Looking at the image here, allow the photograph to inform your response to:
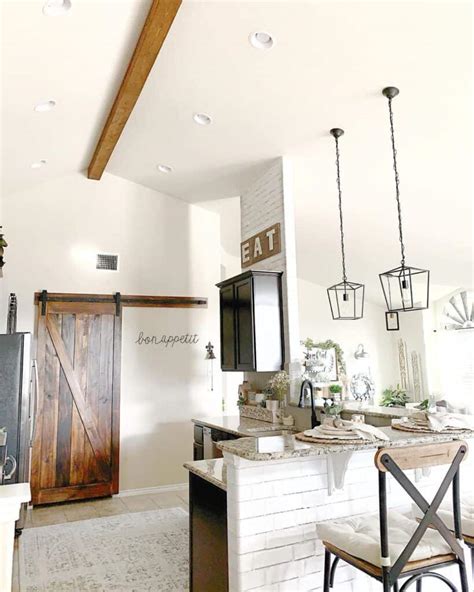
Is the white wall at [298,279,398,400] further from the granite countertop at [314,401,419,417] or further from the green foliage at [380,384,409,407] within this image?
the granite countertop at [314,401,419,417]

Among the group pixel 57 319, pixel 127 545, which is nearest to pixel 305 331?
pixel 57 319

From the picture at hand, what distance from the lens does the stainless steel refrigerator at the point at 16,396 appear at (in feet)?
12.3

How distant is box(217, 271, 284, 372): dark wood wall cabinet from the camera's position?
436 cm

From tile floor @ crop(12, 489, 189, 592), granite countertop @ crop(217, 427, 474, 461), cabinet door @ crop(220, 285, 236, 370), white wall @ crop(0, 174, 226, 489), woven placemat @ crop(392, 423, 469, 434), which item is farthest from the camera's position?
white wall @ crop(0, 174, 226, 489)

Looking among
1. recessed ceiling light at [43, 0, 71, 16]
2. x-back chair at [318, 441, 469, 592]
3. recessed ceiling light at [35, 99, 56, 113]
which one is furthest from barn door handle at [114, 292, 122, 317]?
x-back chair at [318, 441, 469, 592]

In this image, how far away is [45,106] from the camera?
3850 mm

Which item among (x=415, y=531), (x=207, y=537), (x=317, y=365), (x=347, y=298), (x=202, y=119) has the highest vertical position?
(x=202, y=119)

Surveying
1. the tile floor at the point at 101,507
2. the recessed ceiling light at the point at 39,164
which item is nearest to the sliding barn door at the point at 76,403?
the tile floor at the point at 101,507

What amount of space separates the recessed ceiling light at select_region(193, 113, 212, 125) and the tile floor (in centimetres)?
393

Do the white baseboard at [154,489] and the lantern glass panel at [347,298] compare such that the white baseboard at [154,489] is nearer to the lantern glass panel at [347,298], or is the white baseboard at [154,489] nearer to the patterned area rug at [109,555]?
the patterned area rug at [109,555]

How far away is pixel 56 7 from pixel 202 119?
5.51 feet

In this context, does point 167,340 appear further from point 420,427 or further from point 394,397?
point 394,397

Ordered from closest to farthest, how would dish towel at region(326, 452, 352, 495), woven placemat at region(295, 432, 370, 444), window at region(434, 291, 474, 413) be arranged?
woven placemat at region(295, 432, 370, 444), dish towel at region(326, 452, 352, 495), window at region(434, 291, 474, 413)

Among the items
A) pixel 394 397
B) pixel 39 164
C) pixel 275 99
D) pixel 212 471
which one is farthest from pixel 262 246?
pixel 394 397
